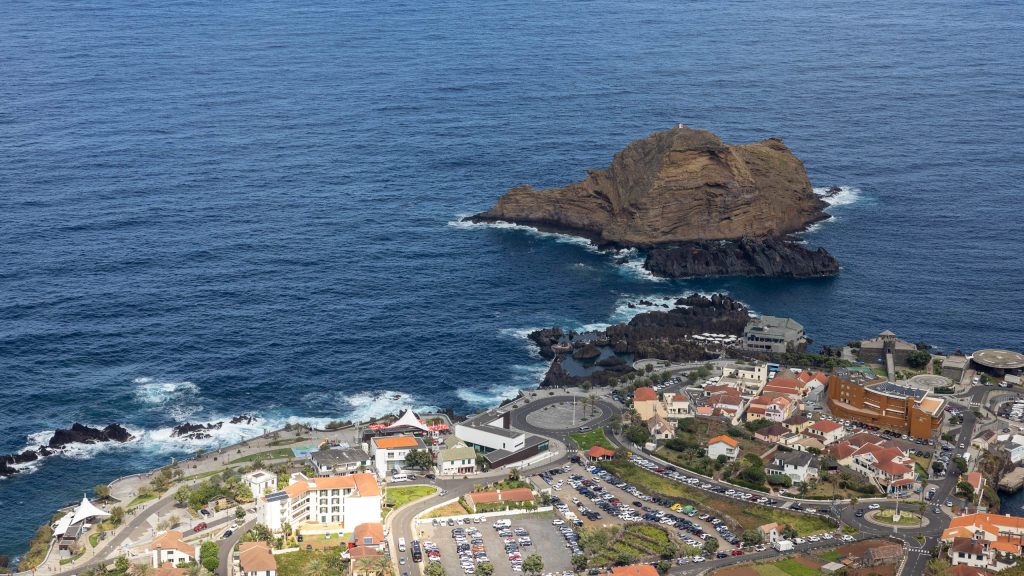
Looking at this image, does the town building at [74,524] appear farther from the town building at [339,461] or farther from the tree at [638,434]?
the tree at [638,434]

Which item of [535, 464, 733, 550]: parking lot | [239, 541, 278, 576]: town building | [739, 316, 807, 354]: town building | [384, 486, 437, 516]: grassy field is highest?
[739, 316, 807, 354]: town building

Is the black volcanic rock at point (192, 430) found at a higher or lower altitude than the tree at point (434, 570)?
lower

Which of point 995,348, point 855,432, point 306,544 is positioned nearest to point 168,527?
point 306,544

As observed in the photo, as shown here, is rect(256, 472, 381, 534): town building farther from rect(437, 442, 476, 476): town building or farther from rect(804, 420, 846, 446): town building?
rect(804, 420, 846, 446): town building

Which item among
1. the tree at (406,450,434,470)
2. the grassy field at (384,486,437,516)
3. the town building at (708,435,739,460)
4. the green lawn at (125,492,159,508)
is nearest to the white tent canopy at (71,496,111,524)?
the green lawn at (125,492,159,508)

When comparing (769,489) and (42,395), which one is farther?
(42,395)

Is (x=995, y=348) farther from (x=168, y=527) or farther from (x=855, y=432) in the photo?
(x=168, y=527)

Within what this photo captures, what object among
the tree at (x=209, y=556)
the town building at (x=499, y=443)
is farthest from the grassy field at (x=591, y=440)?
the tree at (x=209, y=556)
